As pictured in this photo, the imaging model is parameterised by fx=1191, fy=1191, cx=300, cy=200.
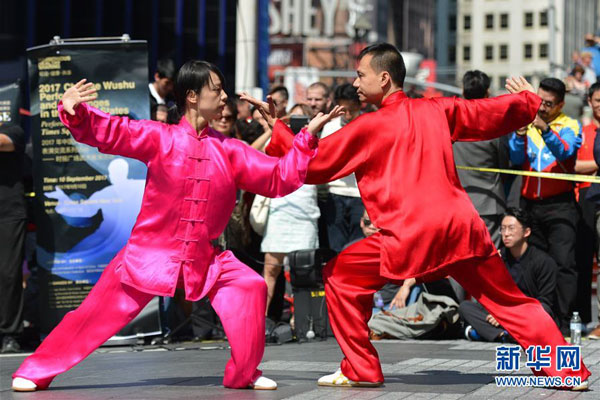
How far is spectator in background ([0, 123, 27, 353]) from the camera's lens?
9.41 meters

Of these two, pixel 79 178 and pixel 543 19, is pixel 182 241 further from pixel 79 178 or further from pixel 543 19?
pixel 543 19

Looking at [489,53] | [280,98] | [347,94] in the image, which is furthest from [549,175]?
[489,53]

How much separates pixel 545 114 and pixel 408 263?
3.52m

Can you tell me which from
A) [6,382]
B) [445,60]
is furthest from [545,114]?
[445,60]

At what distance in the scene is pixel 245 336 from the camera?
21.9ft

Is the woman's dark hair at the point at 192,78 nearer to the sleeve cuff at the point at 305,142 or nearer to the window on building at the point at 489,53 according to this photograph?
the sleeve cuff at the point at 305,142

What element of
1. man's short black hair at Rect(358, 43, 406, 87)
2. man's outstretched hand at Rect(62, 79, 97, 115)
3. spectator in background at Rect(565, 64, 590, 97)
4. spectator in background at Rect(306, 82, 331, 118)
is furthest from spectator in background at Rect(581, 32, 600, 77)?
man's outstretched hand at Rect(62, 79, 97, 115)

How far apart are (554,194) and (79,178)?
388cm

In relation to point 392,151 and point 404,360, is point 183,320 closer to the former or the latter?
point 404,360

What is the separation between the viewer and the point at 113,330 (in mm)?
6684

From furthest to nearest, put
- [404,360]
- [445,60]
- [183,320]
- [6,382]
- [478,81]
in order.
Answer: [445,60] → [183,320] → [478,81] → [404,360] → [6,382]

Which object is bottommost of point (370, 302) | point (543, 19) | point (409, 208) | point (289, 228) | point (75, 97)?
point (370, 302)

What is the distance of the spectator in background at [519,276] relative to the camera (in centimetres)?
948

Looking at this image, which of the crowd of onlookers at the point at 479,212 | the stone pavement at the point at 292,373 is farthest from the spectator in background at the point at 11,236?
the stone pavement at the point at 292,373
